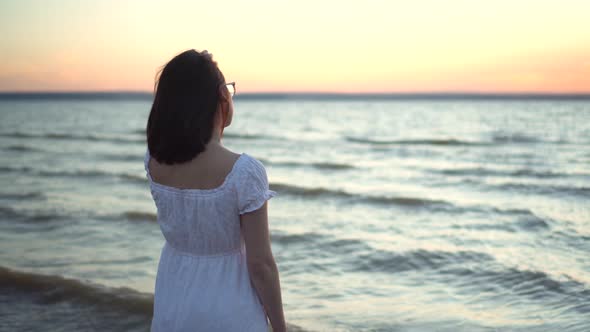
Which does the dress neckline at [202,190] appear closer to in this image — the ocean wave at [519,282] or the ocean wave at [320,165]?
the ocean wave at [519,282]

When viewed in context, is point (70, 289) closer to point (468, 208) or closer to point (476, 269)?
point (476, 269)

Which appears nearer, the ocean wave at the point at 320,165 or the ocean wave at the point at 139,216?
the ocean wave at the point at 139,216

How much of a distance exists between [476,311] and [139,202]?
7680mm

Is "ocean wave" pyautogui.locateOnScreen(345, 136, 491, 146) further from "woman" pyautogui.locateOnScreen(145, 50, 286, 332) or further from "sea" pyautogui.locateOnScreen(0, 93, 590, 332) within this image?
"woman" pyautogui.locateOnScreen(145, 50, 286, 332)


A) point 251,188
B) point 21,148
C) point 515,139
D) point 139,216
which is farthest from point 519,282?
point 515,139

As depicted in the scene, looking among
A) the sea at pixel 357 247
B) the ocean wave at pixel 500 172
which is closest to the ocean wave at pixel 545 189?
the sea at pixel 357 247

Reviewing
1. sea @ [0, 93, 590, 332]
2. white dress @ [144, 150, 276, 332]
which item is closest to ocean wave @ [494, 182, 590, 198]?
sea @ [0, 93, 590, 332]

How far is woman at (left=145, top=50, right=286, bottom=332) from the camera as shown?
2.01 metres

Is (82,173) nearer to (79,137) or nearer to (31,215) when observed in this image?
(31,215)

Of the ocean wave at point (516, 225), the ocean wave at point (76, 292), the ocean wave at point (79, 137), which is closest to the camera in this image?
the ocean wave at point (76, 292)

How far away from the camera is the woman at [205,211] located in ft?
6.58

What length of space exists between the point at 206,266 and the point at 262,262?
241mm

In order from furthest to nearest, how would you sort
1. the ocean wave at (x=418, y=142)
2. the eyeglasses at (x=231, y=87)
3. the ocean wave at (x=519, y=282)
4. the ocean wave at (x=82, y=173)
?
1. the ocean wave at (x=418, y=142)
2. the ocean wave at (x=82, y=173)
3. the ocean wave at (x=519, y=282)
4. the eyeglasses at (x=231, y=87)

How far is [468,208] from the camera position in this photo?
10852 mm
